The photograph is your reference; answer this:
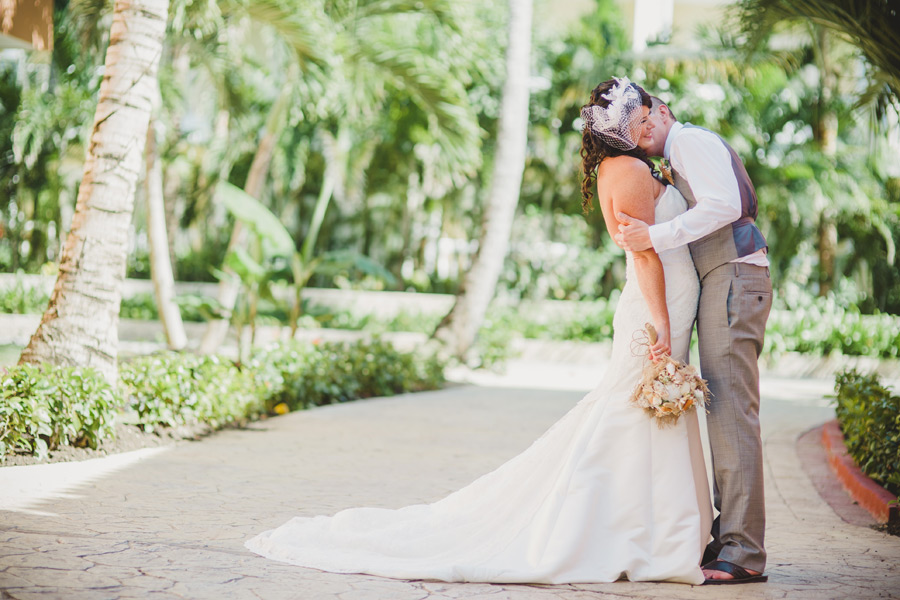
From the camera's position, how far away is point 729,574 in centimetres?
359

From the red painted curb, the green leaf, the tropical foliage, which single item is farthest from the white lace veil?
the tropical foliage

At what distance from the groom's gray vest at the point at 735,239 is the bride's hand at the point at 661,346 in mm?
308

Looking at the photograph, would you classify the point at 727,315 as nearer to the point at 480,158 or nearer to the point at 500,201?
the point at 500,201

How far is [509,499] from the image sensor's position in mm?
3902

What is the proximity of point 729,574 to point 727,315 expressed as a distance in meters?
1.03

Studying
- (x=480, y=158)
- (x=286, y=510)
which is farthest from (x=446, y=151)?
(x=286, y=510)

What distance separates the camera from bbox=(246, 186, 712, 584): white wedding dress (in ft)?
11.7

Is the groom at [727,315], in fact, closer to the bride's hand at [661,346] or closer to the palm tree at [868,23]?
the bride's hand at [661,346]

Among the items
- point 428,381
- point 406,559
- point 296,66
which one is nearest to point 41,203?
point 296,66

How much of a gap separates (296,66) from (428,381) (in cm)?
411

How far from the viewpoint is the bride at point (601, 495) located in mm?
3561

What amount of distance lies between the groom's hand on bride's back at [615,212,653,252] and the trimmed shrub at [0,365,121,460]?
3.59 metres

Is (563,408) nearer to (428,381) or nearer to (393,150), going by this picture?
(428,381)

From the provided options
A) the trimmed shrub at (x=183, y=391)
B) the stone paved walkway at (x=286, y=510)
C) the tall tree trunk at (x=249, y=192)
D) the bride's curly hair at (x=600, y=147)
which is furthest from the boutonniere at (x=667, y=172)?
the tall tree trunk at (x=249, y=192)
